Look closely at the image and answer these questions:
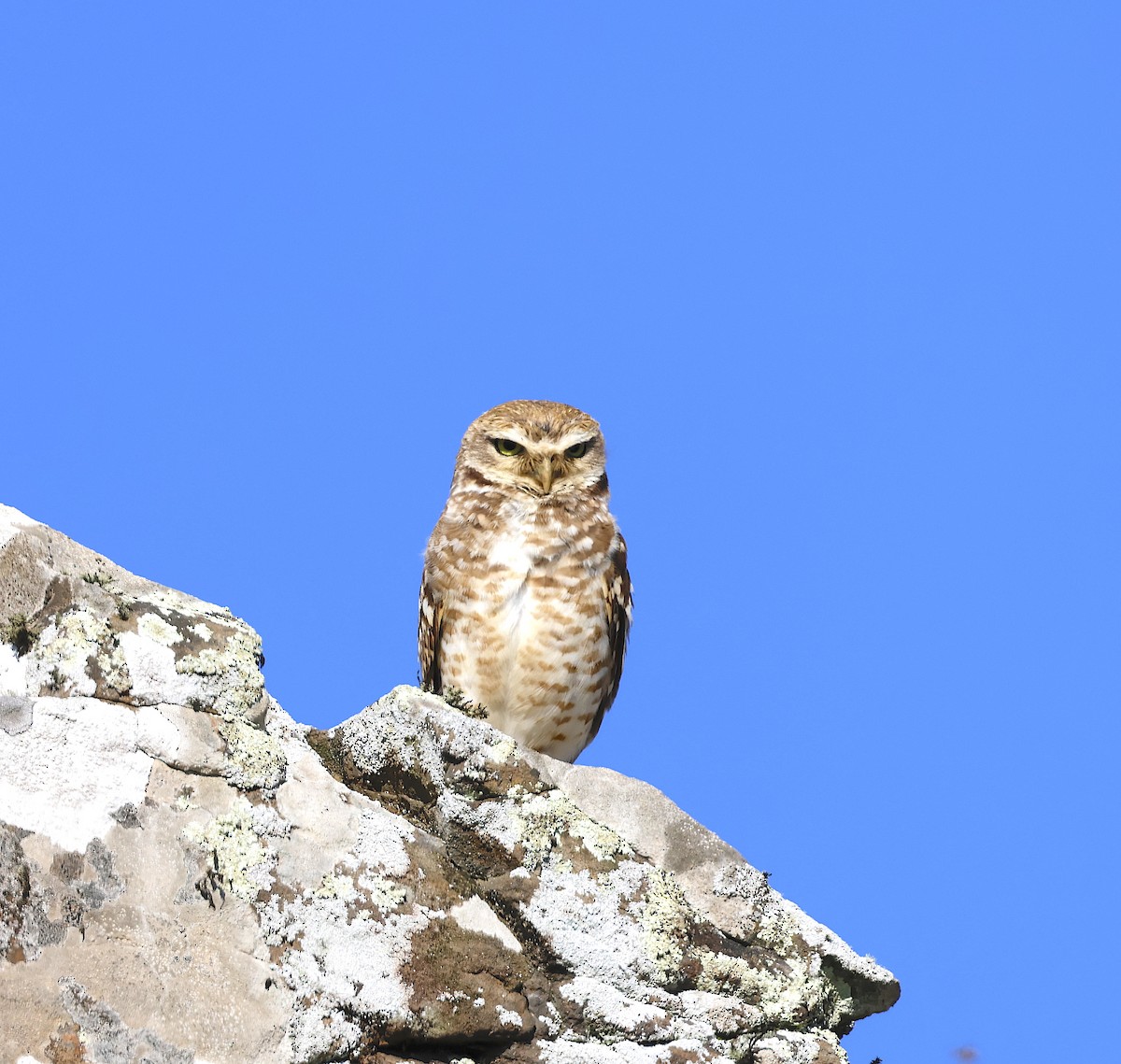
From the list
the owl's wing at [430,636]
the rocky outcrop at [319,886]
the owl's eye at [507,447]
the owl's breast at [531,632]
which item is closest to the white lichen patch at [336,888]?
the rocky outcrop at [319,886]

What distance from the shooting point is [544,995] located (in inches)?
161

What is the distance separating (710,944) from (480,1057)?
2.82ft

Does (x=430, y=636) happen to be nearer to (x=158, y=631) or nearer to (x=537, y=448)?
(x=537, y=448)

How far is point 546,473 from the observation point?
7.90 metres

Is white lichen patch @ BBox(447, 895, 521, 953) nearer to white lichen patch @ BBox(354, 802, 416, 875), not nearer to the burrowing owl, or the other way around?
white lichen patch @ BBox(354, 802, 416, 875)

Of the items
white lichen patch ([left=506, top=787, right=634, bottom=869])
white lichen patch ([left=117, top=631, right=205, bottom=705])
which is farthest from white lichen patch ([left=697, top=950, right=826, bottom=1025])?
white lichen patch ([left=117, top=631, right=205, bottom=705])

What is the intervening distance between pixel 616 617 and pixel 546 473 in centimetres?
86

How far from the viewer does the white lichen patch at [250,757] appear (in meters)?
4.02

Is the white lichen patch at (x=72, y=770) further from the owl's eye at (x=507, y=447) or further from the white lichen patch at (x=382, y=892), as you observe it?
the owl's eye at (x=507, y=447)

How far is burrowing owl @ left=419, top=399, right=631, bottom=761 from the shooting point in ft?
24.5

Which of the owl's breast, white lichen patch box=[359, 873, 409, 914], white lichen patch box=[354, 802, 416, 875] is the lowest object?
white lichen patch box=[359, 873, 409, 914]

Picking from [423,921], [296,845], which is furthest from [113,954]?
[423,921]

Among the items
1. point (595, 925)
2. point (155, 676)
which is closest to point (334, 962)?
point (595, 925)

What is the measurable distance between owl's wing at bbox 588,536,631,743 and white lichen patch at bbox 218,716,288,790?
368 centimetres
